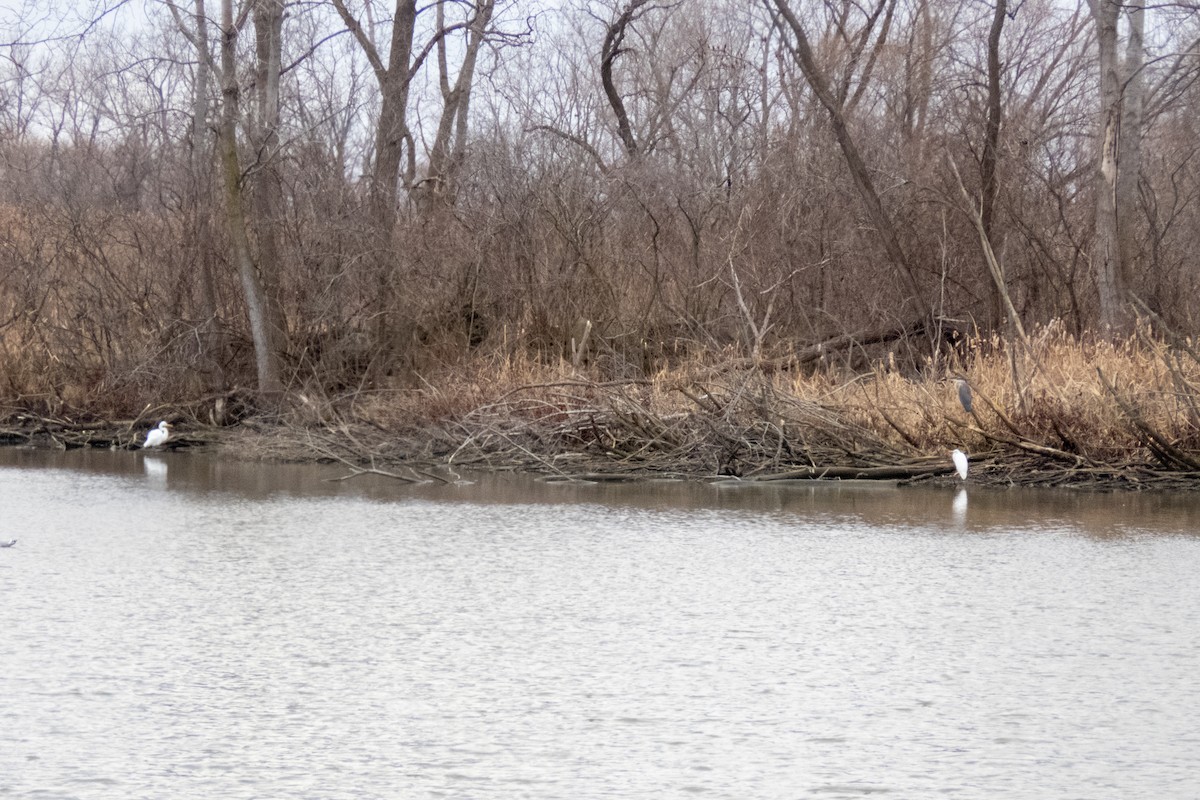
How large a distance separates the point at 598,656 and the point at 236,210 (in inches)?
500

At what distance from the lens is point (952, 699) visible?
5.16 metres

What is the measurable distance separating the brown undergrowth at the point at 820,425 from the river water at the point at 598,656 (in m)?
2.37

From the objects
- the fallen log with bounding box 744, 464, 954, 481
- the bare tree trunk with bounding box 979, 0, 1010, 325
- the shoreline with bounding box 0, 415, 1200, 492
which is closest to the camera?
the shoreline with bounding box 0, 415, 1200, 492

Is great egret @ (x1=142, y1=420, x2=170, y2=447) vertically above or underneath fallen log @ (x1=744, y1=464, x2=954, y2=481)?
above

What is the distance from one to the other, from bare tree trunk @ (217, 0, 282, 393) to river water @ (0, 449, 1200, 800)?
7315 millimetres

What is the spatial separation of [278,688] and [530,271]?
13.2 meters

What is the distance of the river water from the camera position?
4.34 metres

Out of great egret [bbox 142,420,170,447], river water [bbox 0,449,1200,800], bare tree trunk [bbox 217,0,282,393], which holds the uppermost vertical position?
bare tree trunk [bbox 217,0,282,393]

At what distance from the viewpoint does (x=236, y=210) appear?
56.9ft

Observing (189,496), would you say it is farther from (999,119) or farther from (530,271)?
(999,119)

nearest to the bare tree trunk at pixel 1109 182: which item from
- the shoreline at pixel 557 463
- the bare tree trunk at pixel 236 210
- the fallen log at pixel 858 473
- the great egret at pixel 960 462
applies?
the shoreline at pixel 557 463

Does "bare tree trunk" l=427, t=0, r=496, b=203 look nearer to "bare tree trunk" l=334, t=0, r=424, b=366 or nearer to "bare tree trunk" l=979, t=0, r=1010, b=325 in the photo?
"bare tree trunk" l=334, t=0, r=424, b=366

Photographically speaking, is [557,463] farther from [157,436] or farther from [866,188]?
[866,188]

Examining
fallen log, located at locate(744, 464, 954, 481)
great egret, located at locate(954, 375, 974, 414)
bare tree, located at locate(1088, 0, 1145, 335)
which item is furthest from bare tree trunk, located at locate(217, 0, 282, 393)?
bare tree, located at locate(1088, 0, 1145, 335)
